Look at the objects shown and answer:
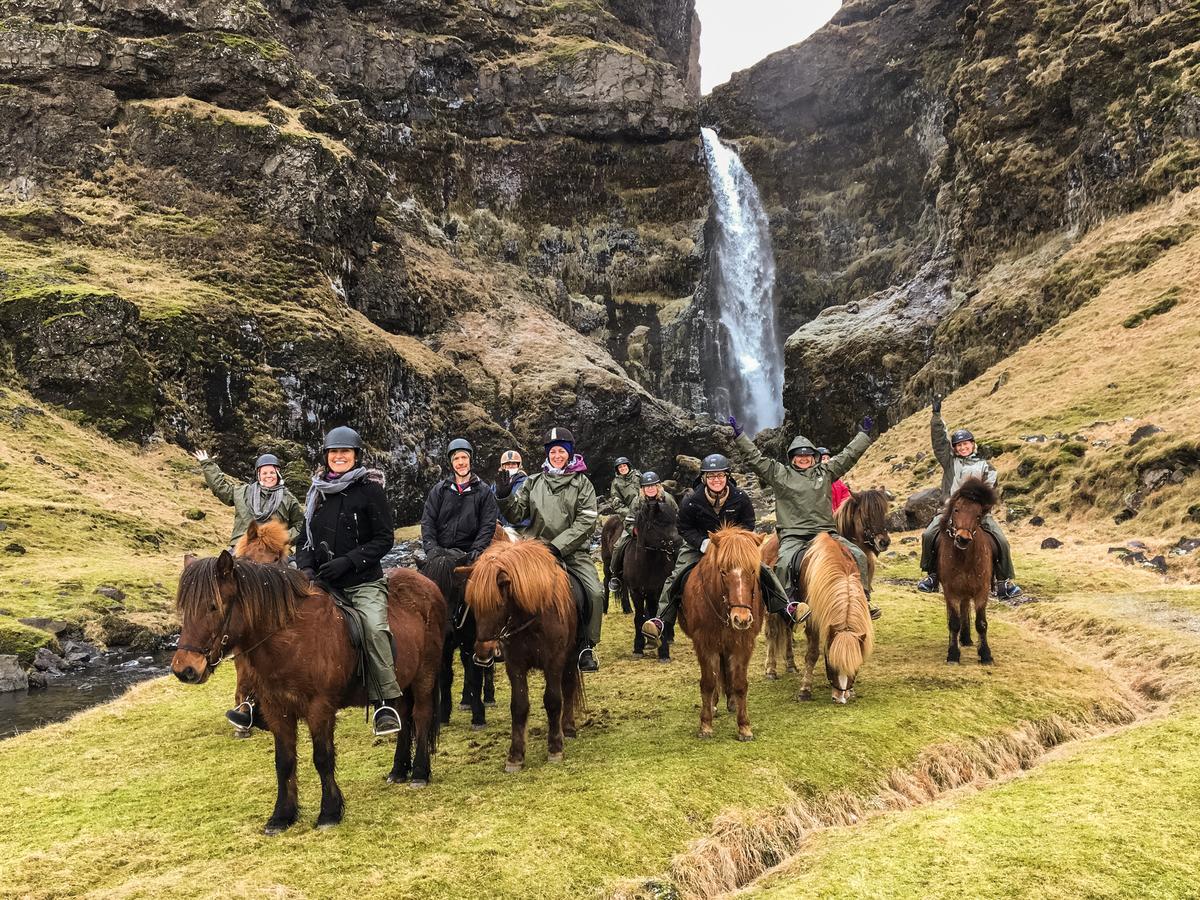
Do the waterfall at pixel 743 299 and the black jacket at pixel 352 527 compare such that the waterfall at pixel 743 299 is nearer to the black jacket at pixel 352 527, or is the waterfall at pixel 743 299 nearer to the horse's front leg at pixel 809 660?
the horse's front leg at pixel 809 660

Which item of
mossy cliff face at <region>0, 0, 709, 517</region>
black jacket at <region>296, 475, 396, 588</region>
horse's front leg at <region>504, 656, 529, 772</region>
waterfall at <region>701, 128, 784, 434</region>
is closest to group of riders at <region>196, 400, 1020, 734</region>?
black jacket at <region>296, 475, 396, 588</region>

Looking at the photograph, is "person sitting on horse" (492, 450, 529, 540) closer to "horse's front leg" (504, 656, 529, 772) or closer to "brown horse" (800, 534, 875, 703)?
"horse's front leg" (504, 656, 529, 772)

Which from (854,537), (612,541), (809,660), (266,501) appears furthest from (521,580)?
(612,541)

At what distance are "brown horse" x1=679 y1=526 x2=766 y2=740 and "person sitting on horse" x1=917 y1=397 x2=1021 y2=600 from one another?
5.59m

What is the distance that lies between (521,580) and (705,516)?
3.41m

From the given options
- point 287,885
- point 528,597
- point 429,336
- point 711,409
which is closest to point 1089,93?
point 711,409

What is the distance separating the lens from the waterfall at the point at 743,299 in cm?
9181

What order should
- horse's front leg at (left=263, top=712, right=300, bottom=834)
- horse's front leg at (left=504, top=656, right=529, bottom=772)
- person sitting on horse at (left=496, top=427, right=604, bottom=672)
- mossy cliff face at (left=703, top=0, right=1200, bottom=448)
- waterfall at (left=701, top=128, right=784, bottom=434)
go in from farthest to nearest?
1. waterfall at (left=701, top=128, right=784, bottom=434)
2. mossy cliff face at (left=703, top=0, right=1200, bottom=448)
3. person sitting on horse at (left=496, top=427, right=604, bottom=672)
4. horse's front leg at (left=504, top=656, right=529, bottom=772)
5. horse's front leg at (left=263, top=712, right=300, bottom=834)

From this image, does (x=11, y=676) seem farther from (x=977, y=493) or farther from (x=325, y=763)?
(x=977, y=493)

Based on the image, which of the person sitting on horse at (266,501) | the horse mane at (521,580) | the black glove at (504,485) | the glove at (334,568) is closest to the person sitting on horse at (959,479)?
the black glove at (504,485)

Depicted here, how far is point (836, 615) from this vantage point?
1107cm

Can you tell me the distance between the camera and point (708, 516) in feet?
37.1

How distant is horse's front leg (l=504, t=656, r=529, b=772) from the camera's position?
927cm

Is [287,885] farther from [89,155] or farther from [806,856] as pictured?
[89,155]
